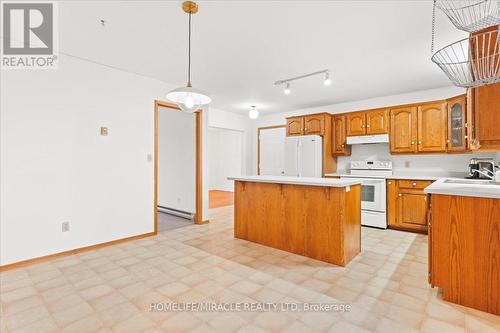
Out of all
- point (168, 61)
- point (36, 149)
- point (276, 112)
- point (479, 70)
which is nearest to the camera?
point (479, 70)

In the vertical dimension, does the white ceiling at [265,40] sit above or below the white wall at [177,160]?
above

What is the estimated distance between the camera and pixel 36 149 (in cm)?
280

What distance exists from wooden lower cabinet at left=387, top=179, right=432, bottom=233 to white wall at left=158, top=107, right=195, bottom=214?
137 inches

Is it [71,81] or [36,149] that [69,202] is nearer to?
[36,149]

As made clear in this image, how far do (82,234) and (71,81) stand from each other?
1.90m

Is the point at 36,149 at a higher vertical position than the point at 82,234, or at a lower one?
higher

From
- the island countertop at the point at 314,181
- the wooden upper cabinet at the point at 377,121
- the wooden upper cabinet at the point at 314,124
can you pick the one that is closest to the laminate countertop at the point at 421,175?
the wooden upper cabinet at the point at 377,121

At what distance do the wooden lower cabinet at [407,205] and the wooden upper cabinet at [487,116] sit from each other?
2321mm

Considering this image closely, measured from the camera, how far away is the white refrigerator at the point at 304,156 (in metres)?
4.99

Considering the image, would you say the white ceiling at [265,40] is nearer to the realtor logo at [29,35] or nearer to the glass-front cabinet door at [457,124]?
the realtor logo at [29,35]

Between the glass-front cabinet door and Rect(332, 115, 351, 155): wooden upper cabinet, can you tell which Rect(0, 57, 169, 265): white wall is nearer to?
Rect(332, 115, 351, 155): wooden upper cabinet

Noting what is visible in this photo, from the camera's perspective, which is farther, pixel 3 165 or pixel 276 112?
pixel 276 112

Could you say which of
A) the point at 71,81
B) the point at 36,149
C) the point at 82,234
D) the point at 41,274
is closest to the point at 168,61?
the point at 71,81

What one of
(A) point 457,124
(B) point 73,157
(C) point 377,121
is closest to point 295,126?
(C) point 377,121
